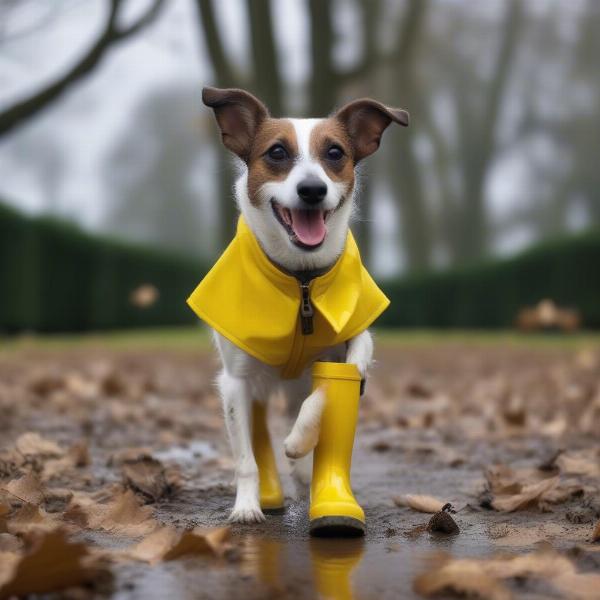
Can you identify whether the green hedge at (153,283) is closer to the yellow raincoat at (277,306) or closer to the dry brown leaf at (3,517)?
the yellow raincoat at (277,306)

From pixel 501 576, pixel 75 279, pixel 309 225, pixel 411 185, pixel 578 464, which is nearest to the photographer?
pixel 501 576

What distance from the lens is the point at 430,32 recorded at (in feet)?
101

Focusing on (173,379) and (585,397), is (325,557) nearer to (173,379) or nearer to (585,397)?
(585,397)

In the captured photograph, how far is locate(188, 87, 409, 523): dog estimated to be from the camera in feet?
10.1

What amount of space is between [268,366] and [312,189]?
68 cm

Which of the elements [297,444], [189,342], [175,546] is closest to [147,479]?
[297,444]

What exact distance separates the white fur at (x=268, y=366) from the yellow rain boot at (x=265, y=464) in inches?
7.4

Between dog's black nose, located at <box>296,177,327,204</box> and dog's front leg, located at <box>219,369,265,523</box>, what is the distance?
0.71 meters

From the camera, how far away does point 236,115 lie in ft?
10.9

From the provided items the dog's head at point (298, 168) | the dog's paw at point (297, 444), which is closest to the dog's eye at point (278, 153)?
the dog's head at point (298, 168)

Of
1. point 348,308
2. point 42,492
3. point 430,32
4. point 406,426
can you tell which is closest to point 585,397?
point 406,426

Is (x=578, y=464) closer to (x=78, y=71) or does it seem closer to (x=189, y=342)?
(x=78, y=71)

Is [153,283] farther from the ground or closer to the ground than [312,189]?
closer to the ground

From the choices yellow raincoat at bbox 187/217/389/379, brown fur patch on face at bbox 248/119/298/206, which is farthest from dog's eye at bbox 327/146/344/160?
yellow raincoat at bbox 187/217/389/379
